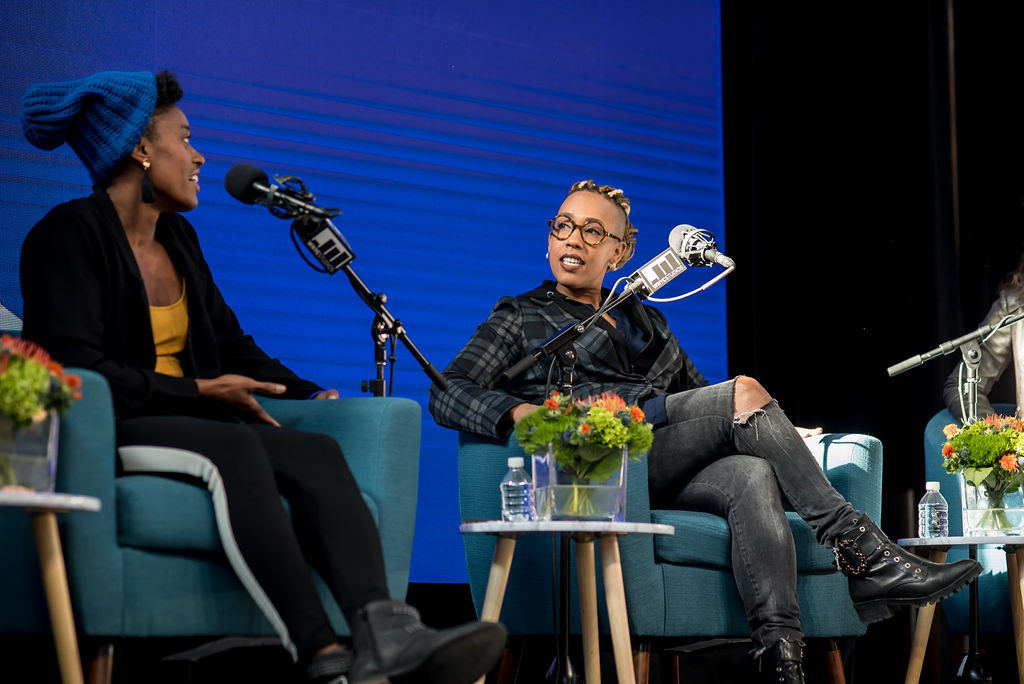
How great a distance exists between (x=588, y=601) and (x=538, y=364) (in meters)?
0.80

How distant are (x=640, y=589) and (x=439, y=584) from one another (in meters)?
1.06

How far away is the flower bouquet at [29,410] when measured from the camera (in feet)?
6.18

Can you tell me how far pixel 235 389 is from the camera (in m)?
2.44

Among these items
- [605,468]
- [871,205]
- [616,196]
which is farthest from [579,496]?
[871,205]

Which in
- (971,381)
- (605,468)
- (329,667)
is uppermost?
(971,381)

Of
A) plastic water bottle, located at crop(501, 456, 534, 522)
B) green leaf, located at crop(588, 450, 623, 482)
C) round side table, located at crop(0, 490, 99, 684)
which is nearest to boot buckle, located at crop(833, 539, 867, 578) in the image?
green leaf, located at crop(588, 450, 623, 482)

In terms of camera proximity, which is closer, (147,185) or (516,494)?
(147,185)

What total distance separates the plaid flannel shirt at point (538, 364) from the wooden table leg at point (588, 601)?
413 millimetres

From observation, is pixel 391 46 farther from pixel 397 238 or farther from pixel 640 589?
pixel 640 589

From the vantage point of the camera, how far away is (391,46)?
382cm

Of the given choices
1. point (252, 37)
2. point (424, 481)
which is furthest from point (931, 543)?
point (252, 37)

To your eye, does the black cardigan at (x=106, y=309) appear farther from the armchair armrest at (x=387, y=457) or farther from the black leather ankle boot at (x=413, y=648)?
the black leather ankle boot at (x=413, y=648)

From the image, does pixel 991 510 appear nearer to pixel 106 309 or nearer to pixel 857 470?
pixel 857 470

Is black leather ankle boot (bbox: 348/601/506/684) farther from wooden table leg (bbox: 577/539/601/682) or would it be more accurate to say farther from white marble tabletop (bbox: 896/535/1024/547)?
white marble tabletop (bbox: 896/535/1024/547)
